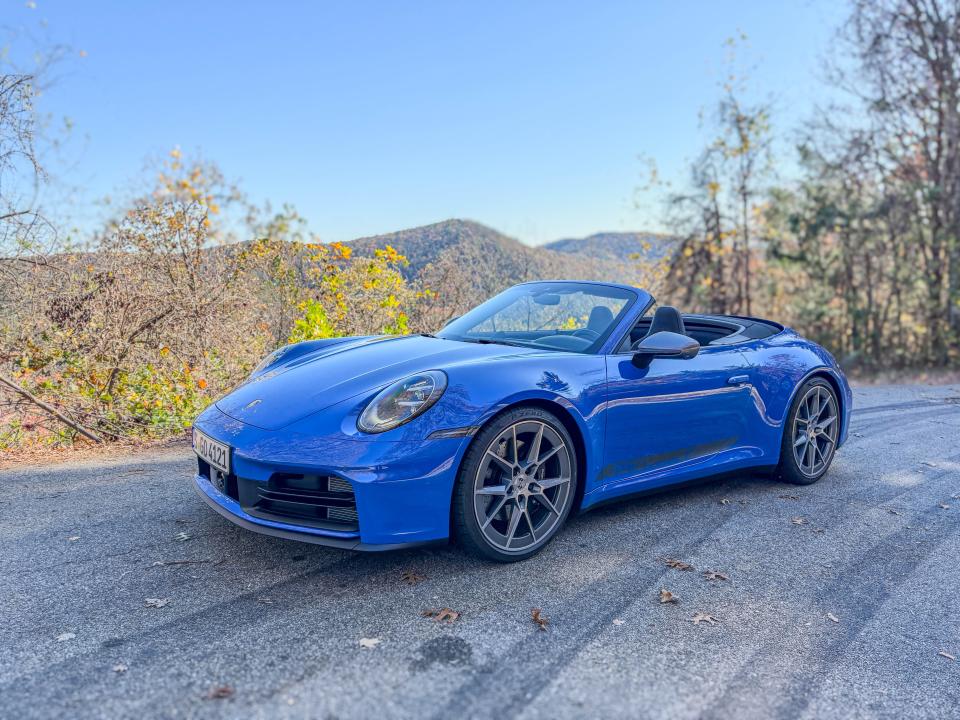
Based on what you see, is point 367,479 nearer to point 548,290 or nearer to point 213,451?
point 213,451

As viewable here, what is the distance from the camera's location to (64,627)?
8.84 feet

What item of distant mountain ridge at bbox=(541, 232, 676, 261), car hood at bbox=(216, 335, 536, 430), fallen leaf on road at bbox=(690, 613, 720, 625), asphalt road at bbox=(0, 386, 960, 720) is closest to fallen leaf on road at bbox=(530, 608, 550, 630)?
asphalt road at bbox=(0, 386, 960, 720)

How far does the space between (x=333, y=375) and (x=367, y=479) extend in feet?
2.56

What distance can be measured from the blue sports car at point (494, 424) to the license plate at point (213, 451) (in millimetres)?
13

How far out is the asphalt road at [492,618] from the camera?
7.52ft

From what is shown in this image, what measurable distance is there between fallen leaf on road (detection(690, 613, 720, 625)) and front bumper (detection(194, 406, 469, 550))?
105 centimetres

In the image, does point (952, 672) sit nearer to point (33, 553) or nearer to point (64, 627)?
point (64, 627)

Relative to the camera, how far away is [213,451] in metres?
3.34

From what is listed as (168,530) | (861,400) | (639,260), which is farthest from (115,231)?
Result: (639,260)

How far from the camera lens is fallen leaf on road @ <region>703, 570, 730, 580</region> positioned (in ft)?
10.8

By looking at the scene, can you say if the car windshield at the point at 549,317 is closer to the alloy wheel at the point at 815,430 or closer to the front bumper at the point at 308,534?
the front bumper at the point at 308,534

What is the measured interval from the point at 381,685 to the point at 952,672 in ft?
6.52

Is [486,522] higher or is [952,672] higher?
[486,522]

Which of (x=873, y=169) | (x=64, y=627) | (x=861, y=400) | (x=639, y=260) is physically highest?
(x=873, y=169)
